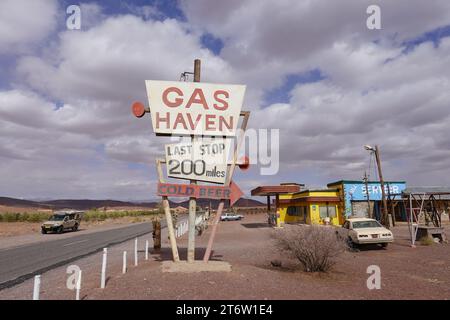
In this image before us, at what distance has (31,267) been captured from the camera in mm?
12742

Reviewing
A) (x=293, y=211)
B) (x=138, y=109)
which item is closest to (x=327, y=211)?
(x=293, y=211)

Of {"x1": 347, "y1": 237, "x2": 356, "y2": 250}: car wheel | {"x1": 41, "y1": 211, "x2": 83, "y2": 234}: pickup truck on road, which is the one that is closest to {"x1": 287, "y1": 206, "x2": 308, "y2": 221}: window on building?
{"x1": 347, "y1": 237, "x2": 356, "y2": 250}: car wheel

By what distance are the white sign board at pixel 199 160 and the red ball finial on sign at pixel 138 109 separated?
3.92 ft

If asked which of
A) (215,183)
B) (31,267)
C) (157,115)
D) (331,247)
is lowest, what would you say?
(31,267)

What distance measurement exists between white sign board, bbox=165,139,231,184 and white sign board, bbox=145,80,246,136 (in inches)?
15.3

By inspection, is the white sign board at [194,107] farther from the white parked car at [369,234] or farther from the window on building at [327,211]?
the window on building at [327,211]

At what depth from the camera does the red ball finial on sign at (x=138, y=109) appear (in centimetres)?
983

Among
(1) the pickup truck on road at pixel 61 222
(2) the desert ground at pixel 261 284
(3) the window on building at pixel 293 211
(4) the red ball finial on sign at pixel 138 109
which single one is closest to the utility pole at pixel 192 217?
(2) the desert ground at pixel 261 284

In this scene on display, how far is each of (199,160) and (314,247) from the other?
4.28 meters

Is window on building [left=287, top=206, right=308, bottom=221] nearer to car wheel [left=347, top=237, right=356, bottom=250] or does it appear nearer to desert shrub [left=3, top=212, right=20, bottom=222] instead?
car wheel [left=347, top=237, right=356, bottom=250]
